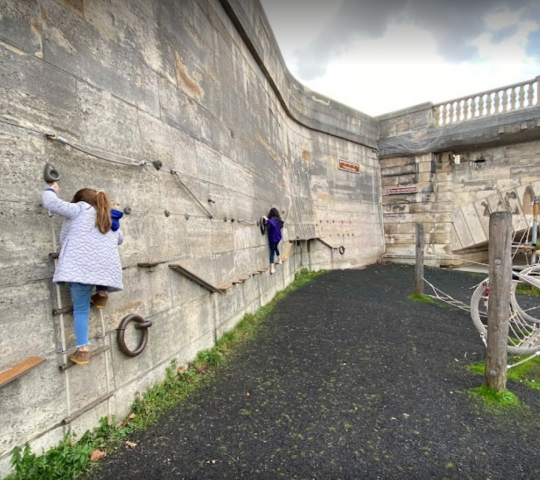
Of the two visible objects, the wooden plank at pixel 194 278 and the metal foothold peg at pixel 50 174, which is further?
the wooden plank at pixel 194 278

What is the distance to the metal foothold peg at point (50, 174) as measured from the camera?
2.32 m

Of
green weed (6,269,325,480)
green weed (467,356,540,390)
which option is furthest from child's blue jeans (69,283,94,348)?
green weed (467,356,540,390)

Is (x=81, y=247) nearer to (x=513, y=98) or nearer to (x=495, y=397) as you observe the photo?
(x=495, y=397)

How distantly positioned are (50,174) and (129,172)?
855 mm

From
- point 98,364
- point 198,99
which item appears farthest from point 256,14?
point 98,364

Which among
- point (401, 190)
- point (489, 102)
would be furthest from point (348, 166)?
point (489, 102)

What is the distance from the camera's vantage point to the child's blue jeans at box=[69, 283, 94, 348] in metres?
2.38

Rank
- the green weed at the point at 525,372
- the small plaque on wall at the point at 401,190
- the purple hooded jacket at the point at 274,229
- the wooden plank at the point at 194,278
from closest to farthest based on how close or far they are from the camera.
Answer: the wooden plank at the point at 194,278, the green weed at the point at 525,372, the purple hooded jacket at the point at 274,229, the small plaque on wall at the point at 401,190

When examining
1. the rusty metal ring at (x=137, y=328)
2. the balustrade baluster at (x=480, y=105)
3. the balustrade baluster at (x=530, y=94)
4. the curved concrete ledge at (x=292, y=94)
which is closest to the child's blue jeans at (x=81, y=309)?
the rusty metal ring at (x=137, y=328)

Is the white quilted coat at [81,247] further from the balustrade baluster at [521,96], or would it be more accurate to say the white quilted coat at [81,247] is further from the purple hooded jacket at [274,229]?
the balustrade baluster at [521,96]

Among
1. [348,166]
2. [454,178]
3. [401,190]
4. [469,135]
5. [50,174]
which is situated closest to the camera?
[50,174]

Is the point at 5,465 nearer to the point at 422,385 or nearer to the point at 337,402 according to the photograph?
the point at 337,402

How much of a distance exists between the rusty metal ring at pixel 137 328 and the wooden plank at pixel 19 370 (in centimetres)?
69

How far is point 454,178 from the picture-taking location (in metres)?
12.9
